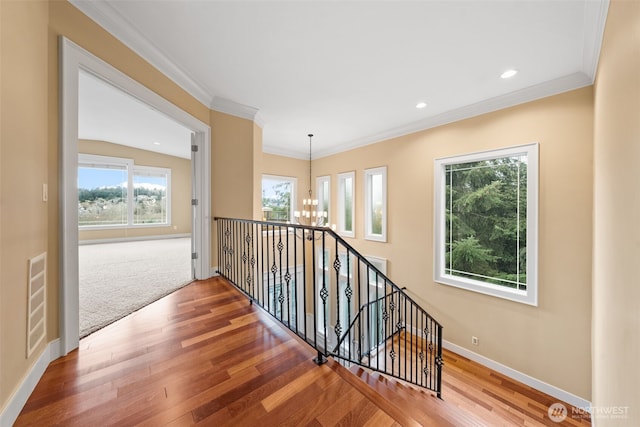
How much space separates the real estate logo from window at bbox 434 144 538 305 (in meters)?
1.10

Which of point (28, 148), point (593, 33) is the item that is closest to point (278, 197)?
point (28, 148)

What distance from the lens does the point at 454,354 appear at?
344cm

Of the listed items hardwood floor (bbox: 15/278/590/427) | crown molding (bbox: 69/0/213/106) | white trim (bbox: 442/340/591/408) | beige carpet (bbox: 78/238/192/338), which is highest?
crown molding (bbox: 69/0/213/106)

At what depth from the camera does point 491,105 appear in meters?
3.19

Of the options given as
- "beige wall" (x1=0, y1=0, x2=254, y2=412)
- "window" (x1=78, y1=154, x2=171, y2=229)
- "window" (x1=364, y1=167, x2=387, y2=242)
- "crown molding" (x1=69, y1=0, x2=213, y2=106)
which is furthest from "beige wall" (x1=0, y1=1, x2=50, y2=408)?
"window" (x1=78, y1=154, x2=171, y2=229)

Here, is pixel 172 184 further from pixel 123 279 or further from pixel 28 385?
pixel 28 385

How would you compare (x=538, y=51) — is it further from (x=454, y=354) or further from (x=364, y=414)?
(x=454, y=354)

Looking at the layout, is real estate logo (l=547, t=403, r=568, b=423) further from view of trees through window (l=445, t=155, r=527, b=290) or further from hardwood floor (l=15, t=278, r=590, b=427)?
hardwood floor (l=15, t=278, r=590, b=427)

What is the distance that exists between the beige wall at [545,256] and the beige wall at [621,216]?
1.13 metres

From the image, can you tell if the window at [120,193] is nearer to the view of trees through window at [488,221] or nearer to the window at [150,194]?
the window at [150,194]

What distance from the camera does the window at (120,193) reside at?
597cm

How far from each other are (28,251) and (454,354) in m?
4.67

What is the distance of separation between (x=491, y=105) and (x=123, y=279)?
5.72 meters

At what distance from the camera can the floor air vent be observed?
125 centimetres
